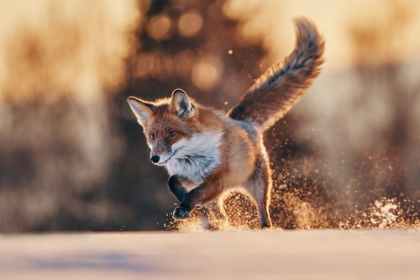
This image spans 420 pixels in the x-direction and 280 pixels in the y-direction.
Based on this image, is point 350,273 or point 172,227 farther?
point 172,227

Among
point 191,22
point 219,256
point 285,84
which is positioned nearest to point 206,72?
point 191,22

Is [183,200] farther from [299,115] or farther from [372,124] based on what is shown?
[372,124]

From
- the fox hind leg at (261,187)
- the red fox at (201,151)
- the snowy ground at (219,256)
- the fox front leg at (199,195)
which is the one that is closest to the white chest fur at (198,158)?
the red fox at (201,151)

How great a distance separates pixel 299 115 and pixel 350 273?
862 inches

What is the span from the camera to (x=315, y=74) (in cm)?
1220

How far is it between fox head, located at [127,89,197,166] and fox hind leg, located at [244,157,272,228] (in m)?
1.50

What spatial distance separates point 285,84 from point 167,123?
2.75m

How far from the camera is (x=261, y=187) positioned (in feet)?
36.7

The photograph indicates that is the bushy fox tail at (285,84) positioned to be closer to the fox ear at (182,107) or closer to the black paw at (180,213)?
the fox ear at (182,107)

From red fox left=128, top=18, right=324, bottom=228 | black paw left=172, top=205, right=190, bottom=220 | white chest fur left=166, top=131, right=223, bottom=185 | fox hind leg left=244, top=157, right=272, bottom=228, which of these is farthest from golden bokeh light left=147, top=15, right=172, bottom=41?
black paw left=172, top=205, right=190, bottom=220

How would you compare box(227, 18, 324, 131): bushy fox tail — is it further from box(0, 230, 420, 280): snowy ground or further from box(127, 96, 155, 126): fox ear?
box(0, 230, 420, 280): snowy ground

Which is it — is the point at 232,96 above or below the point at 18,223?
above

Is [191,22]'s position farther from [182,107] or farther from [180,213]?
[180,213]

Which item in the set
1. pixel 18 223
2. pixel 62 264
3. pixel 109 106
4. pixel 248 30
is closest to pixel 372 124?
pixel 248 30
